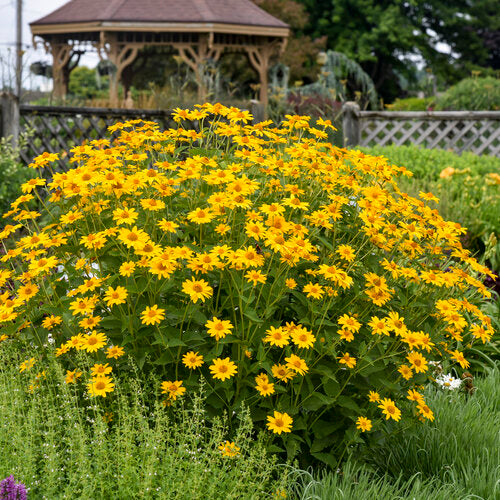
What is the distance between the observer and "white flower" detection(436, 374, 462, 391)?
382 centimetres

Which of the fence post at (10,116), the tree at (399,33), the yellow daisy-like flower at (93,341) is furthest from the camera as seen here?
the tree at (399,33)

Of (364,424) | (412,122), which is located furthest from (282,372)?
(412,122)

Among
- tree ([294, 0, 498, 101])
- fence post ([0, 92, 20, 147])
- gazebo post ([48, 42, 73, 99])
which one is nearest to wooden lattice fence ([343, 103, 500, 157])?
fence post ([0, 92, 20, 147])

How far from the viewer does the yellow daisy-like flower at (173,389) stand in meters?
2.58

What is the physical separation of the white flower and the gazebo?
47.6ft


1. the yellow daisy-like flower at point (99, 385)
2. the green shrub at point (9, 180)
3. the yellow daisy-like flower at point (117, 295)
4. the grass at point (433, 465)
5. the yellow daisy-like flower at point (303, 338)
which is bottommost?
the grass at point (433, 465)

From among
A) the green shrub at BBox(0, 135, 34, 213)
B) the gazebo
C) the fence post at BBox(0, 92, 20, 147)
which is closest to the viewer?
the green shrub at BBox(0, 135, 34, 213)

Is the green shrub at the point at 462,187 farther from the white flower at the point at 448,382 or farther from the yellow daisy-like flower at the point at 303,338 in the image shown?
the yellow daisy-like flower at the point at 303,338

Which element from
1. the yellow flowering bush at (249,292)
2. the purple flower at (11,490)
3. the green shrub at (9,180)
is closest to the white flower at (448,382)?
the yellow flowering bush at (249,292)

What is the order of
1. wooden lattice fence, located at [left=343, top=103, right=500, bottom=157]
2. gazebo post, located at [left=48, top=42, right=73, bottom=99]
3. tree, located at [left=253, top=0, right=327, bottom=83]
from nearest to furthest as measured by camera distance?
wooden lattice fence, located at [left=343, top=103, right=500, bottom=157] → gazebo post, located at [left=48, top=42, right=73, bottom=99] → tree, located at [left=253, top=0, right=327, bottom=83]

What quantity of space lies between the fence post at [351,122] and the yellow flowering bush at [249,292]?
6639mm

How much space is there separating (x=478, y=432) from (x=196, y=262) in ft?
5.36

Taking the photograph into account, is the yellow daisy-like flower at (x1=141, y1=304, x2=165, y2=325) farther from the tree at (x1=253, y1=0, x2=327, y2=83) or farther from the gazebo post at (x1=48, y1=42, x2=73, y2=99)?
the tree at (x1=253, y1=0, x2=327, y2=83)

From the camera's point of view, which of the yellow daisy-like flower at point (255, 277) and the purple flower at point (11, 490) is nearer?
the purple flower at point (11, 490)
